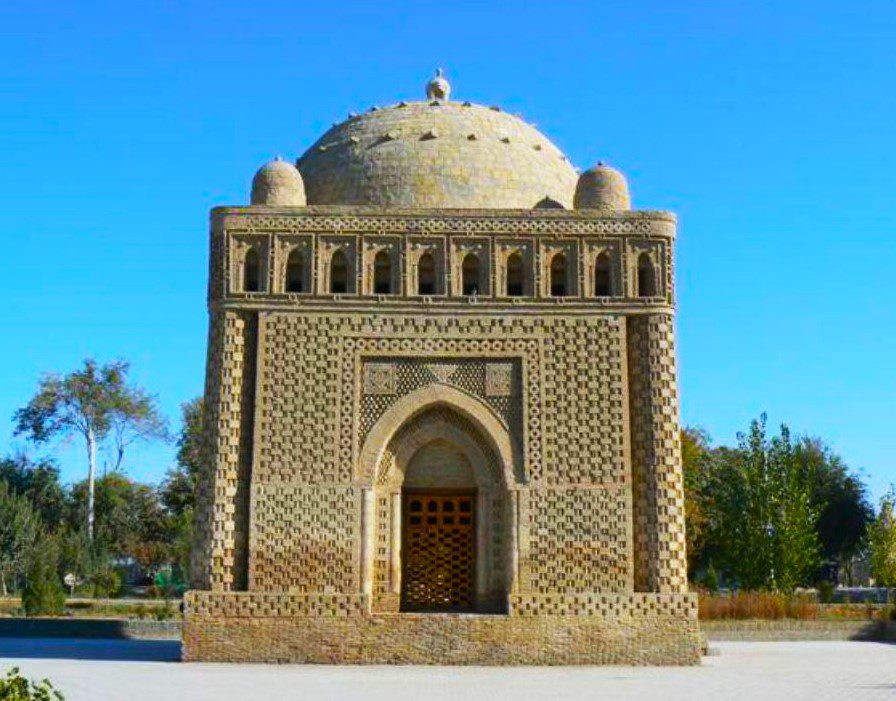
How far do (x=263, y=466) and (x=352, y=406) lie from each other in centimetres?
151

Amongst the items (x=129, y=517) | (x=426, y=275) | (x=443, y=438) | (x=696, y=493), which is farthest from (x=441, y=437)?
Result: (x=129, y=517)

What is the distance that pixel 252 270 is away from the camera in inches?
642

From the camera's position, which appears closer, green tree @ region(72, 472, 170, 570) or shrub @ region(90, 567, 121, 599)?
shrub @ region(90, 567, 121, 599)

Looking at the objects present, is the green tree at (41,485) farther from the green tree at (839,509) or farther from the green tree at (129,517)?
the green tree at (839,509)

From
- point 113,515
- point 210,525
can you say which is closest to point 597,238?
point 210,525

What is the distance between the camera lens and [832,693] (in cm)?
1191

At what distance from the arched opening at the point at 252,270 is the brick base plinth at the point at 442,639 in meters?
4.74

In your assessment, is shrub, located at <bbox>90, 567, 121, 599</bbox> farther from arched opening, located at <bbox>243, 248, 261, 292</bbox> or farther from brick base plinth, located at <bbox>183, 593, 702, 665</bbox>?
arched opening, located at <bbox>243, 248, 261, 292</bbox>

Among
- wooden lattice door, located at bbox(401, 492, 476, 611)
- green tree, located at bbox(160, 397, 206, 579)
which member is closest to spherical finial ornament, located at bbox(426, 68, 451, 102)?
wooden lattice door, located at bbox(401, 492, 476, 611)

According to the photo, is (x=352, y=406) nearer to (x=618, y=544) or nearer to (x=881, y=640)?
(x=618, y=544)

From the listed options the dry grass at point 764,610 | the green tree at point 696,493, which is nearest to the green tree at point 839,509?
the green tree at point 696,493

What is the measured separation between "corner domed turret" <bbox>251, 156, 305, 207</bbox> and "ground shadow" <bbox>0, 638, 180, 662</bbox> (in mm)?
6843

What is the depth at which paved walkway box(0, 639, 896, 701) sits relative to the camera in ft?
37.2

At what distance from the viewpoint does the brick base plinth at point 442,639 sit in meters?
14.8
